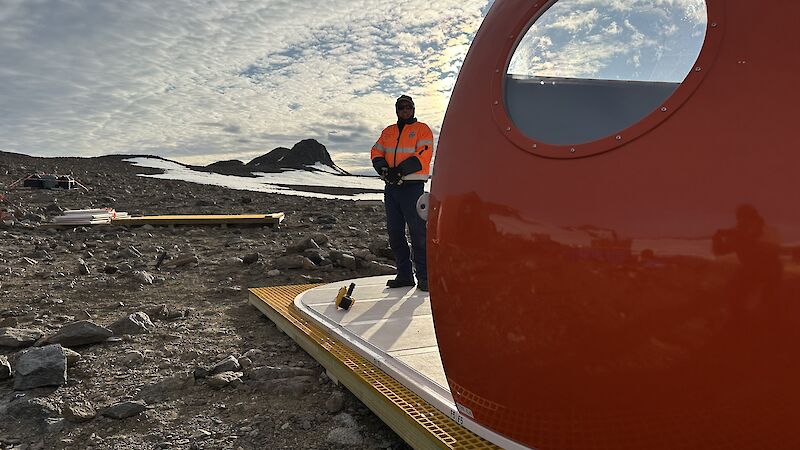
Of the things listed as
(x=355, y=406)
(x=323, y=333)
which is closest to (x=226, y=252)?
(x=323, y=333)

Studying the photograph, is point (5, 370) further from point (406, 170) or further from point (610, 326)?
point (610, 326)

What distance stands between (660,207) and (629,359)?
502mm

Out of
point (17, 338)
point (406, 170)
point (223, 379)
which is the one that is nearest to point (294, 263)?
point (406, 170)

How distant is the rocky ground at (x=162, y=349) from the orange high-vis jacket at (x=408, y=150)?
6.32 feet

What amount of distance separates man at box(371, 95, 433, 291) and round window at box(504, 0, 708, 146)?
341 cm

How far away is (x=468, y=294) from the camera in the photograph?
2479mm

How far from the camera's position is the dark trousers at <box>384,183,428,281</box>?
6141mm

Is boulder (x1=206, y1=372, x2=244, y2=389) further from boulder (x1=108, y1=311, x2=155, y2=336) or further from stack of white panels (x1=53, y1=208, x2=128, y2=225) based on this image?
stack of white panels (x1=53, y1=208, x2=128, y2=225)

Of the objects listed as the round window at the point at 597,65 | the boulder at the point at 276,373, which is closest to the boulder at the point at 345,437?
the boulder at the point at 276,373

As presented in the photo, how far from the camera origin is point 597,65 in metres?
2.51

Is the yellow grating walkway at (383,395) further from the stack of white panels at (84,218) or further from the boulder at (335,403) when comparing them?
the stack of white panels at (84,218)

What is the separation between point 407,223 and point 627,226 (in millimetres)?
4400

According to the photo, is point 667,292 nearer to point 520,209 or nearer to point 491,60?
point 520,209

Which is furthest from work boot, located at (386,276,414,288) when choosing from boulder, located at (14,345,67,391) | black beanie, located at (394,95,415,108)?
boulder, located at (14,345,67,391)
